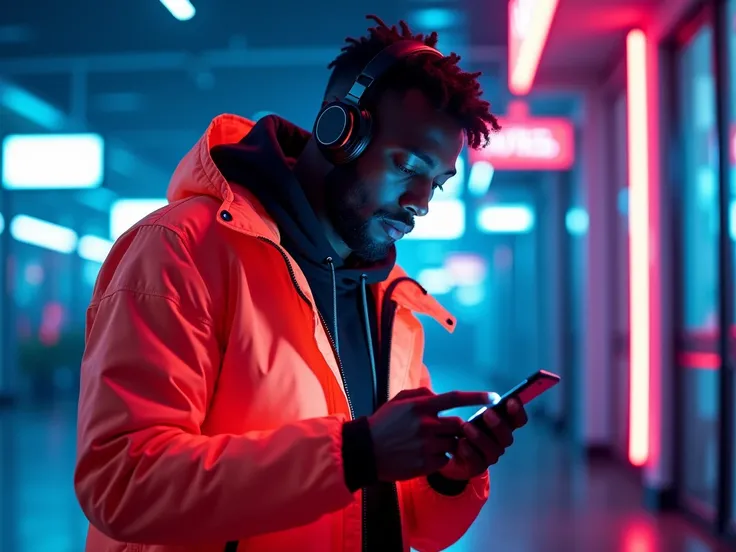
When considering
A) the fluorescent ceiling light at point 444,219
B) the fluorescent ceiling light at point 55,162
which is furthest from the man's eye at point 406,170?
the fluorescent ceiling light at point 444,219

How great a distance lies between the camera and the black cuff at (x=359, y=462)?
927 mm

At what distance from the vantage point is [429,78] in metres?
1.29

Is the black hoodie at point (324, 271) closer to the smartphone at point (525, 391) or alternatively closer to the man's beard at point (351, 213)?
the man's beard at point (351, 213)

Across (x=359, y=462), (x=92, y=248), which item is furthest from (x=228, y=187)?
(x=92, y=248)

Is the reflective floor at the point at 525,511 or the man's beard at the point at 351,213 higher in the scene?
the man's beard at the point at 351,213

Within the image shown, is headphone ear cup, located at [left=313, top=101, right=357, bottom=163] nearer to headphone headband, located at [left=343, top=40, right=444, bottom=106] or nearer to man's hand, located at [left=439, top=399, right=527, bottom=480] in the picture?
headphone headband, located at [left=343, top=40, right=444, bottom=106]

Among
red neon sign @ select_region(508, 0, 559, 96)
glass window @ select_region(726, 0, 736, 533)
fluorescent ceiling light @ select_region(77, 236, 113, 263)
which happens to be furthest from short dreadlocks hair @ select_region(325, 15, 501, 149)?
fluorescent ceiling light @ select_region(77, 236, 113, 263)

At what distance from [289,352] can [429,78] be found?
56 cm

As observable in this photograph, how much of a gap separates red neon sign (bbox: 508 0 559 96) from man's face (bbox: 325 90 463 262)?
153 inches

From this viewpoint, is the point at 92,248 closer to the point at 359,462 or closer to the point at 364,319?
the point at 364,319

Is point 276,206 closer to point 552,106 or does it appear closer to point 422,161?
point 422,161

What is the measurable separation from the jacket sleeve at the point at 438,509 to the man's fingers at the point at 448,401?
379mm

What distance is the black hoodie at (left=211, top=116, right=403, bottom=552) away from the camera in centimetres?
125

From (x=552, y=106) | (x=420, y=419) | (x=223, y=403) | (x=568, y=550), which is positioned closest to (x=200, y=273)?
(x=223, y=403)
